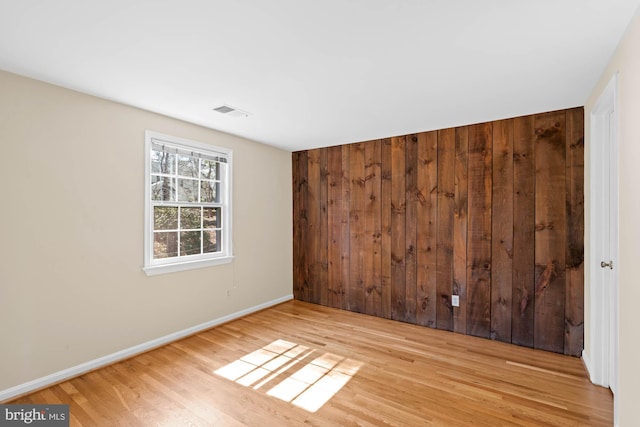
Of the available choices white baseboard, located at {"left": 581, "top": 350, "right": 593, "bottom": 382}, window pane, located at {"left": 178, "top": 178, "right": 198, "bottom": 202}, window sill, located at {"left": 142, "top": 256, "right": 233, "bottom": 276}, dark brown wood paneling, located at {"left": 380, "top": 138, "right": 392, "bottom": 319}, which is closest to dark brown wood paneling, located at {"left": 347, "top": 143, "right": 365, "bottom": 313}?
dark brown wood paneling, located at {"left": 380, "top": 138, "right": 392, "bottom": 319}

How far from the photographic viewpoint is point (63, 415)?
2.02 meters

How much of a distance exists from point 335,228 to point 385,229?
774 millimetres

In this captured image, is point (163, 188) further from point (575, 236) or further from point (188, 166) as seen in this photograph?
point (575, 236)

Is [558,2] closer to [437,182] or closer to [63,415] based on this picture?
[437,182]

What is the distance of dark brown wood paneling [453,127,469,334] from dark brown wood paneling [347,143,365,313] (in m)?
1.18

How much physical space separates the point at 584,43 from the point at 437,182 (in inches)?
75.7

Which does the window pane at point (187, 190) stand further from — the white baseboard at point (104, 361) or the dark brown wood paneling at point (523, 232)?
the dark brown wood paneling at point (523, 232)

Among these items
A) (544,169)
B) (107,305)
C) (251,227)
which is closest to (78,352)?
(107,305)

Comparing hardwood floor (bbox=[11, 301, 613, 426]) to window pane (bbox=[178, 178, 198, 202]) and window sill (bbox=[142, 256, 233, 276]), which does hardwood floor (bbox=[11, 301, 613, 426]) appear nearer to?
window sill (bbox=[142, 256, 233, 276])

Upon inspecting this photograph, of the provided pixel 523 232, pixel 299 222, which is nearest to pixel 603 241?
pixel 523 232

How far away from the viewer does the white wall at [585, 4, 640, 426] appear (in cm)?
152

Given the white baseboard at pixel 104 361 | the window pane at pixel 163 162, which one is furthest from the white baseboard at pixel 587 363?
the window pane at pixel 163 162

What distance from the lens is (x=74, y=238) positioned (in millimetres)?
2529

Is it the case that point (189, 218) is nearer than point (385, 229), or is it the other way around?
point (189, 218)
